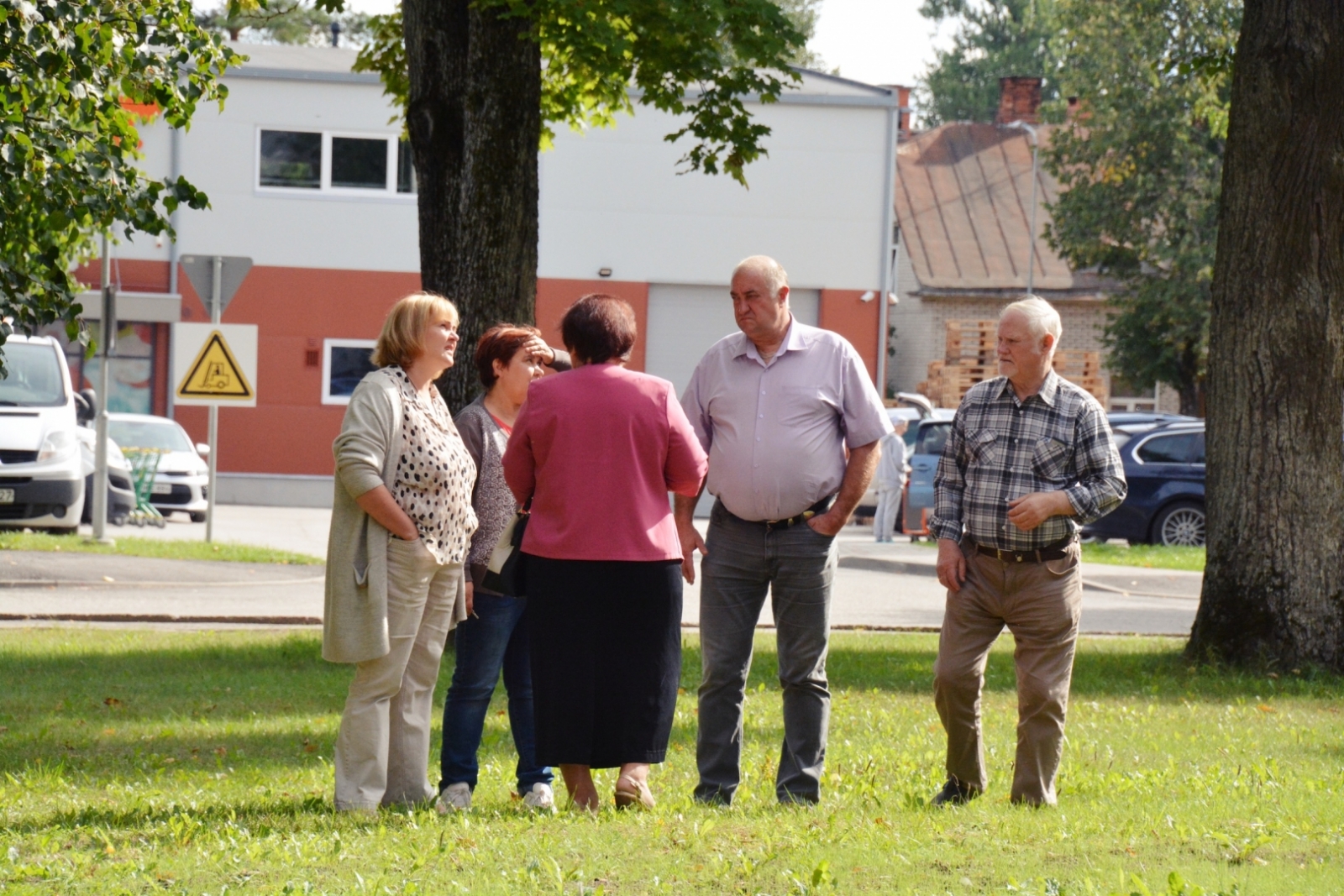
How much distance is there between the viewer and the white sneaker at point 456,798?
6094 mm

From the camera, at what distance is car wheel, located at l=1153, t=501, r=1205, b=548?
76.7 feet

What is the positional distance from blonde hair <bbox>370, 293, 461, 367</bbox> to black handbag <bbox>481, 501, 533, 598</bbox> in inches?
27.3

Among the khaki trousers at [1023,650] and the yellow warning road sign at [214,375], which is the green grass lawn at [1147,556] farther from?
the khaki trousers at [1023,650]

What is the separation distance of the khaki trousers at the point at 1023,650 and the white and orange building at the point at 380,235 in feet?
76.7

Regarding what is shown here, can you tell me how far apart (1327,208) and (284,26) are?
47809 millimetres

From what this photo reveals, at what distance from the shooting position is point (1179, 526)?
925 inches

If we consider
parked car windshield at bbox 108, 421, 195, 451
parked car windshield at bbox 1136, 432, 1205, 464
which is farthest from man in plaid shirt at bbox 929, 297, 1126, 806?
parked car windshield at bbox 108, 421, 195, 451

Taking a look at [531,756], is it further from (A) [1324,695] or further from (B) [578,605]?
(A) [1324,695]

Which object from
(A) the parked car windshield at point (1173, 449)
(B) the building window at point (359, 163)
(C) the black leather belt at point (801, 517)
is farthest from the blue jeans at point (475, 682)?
(B) the building window at point (359, 163)

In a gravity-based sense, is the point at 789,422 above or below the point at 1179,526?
above

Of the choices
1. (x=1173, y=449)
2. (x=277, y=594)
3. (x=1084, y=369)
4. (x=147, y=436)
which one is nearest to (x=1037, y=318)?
(x=277, y=594)

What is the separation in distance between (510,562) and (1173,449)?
18410mm

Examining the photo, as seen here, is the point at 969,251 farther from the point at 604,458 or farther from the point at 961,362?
the point at 604,458

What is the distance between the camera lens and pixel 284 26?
53.7m
